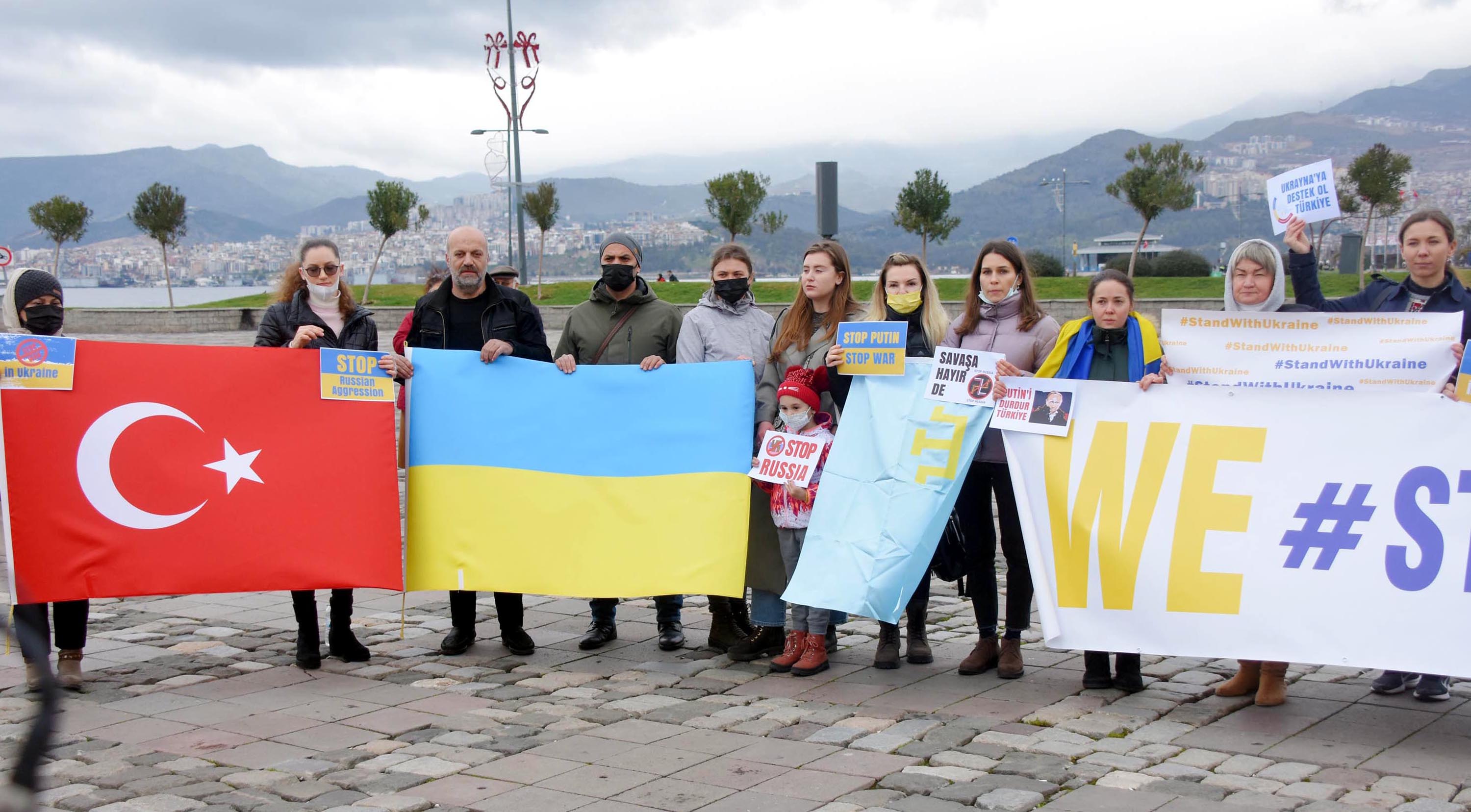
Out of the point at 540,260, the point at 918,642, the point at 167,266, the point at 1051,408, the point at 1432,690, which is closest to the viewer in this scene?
the point at 1432,690

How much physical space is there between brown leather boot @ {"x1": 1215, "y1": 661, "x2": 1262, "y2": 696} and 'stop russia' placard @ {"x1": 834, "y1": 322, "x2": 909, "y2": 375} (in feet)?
6.41

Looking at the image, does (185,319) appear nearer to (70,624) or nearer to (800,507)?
(70,624)

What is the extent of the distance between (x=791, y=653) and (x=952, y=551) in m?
0.91

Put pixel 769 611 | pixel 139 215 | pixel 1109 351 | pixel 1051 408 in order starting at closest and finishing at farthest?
pixel 1051 408 → pixel 1109 351 → pixel 769 611 → pixel 139 215

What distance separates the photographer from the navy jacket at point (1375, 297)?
5.36 meters

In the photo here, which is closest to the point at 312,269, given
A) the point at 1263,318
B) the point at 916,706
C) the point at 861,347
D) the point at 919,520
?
the point at 861,347

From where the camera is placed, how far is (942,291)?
121 feet

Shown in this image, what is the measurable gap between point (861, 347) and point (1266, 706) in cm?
232

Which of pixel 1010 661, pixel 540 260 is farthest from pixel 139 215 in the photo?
pixel 1010 661

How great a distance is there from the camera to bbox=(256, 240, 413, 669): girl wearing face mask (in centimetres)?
628

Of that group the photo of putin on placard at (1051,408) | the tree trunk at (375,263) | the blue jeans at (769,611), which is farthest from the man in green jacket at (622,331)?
the tree trunk at (375,263)

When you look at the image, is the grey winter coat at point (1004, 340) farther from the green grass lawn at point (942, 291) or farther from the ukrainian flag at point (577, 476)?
the green grass lawn at point (942, 291)

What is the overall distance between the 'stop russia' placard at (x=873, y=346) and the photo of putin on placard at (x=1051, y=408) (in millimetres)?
678

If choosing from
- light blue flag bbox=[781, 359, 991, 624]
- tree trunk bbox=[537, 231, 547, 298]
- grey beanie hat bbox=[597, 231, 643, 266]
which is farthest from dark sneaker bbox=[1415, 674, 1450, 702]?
tree trunk bbox=[537, 231, 547, 298]
